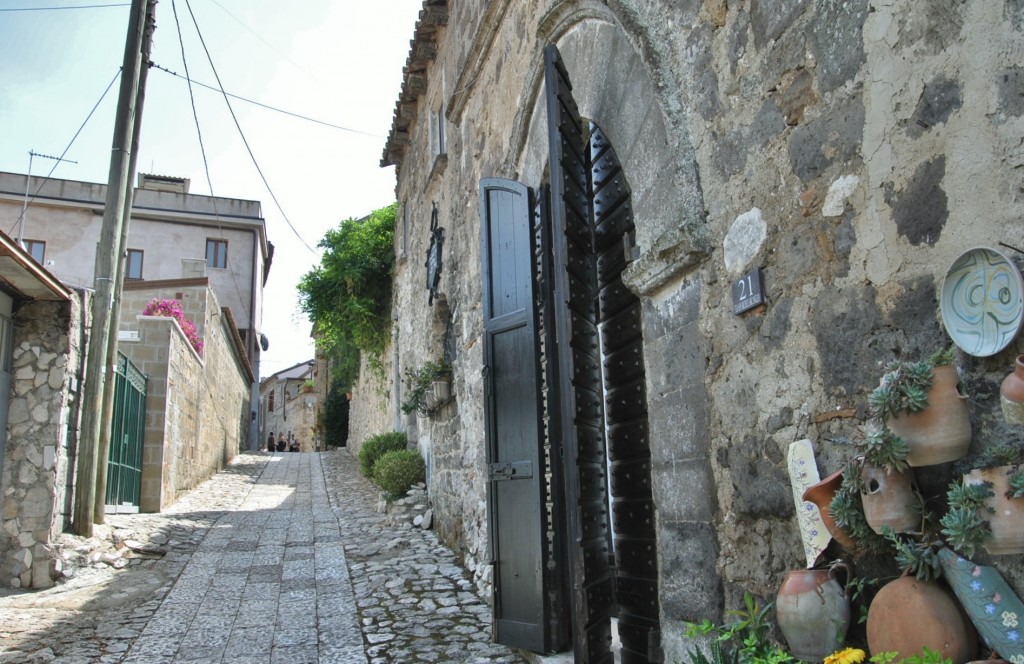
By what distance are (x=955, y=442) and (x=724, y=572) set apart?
115cm

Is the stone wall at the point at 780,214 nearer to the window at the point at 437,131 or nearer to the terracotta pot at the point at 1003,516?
the terracotta pot at the point at 1003,516

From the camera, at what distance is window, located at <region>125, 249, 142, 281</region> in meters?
22.7

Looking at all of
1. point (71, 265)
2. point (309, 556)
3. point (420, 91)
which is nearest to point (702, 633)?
point (309, 556)

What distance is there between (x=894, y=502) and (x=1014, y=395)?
39cm

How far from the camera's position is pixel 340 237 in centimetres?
1441

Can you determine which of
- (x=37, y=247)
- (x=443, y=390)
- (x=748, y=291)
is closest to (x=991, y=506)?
(x=748, y=291)

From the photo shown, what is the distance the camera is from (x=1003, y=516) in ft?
5.15

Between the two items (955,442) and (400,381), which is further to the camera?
(400,381)

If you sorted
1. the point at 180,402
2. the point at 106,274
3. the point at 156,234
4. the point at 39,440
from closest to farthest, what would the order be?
the point at 39,440, the point at 106,274, the point at 180,402, the point at 156,234

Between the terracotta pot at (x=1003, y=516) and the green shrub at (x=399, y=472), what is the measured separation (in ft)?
26.4

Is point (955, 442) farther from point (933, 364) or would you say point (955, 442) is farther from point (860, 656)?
point (860, 656)

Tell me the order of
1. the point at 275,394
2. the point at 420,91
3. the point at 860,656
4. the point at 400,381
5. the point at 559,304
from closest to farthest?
the point at 860,656
the point at 559,304
the point at 420,91
the point at 400,381
the point at 275,394

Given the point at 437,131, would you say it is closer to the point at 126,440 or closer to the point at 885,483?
the point at 126,440

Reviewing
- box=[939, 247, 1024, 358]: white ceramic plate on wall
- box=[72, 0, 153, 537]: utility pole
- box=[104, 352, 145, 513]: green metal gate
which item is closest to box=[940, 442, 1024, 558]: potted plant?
box=[939, 247, 1024, 358]: white ceramic plate on wall
